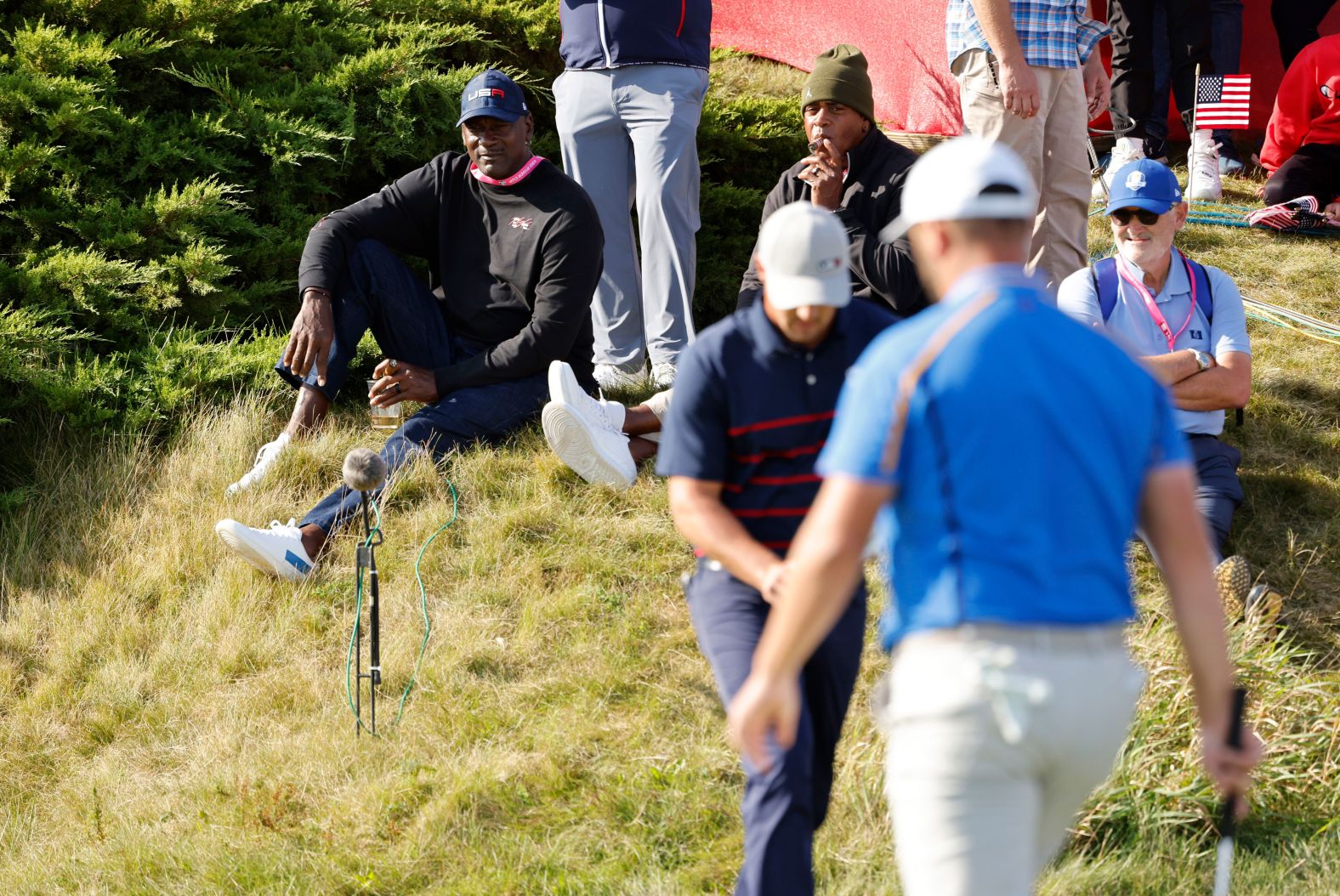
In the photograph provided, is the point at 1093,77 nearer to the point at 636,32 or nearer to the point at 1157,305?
the point at 1157,305

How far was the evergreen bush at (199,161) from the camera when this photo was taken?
6160mm

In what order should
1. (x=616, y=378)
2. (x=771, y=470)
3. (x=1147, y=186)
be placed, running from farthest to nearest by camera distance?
(x=616, y=378), (x=1147, y=186), (x=771, y=470)

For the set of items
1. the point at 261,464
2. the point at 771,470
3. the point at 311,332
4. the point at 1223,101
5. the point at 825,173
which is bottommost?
the point at 261,464

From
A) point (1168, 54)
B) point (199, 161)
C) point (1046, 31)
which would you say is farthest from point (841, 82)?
point (1168, 54)

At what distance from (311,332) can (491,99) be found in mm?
1197

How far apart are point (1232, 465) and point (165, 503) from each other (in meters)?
4.05

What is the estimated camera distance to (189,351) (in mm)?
6227

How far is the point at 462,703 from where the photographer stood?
4.41 metres

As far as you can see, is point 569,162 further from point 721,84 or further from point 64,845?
point 64,845

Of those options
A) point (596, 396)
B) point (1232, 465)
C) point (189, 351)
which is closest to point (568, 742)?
point (596, 396)

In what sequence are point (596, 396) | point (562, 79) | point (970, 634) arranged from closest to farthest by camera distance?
point (970, 634), point (596, 396), point (562, 79)

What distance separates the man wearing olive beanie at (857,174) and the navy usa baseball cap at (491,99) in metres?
1.26

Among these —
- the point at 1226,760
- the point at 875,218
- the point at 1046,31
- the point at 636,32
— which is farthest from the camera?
the point at 636,32

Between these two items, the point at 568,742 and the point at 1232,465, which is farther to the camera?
the point at 1232,465
